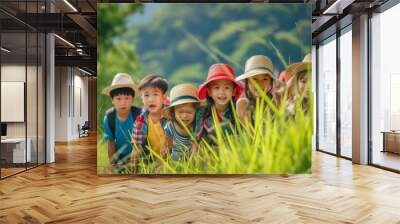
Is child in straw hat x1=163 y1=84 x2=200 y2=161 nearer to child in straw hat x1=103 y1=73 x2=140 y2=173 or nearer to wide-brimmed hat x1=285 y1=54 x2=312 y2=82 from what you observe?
child in straw hat x1=103 y1=73 x2=140 y2=173

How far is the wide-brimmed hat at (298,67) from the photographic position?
20.1ft

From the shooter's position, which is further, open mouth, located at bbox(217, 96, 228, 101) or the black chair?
the black chair

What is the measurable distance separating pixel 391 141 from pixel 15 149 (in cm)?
676

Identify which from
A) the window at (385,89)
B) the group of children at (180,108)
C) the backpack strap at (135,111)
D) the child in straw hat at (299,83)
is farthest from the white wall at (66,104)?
the window at (385,89)

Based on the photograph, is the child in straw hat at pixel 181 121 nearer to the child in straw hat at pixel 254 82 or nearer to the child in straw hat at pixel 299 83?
the child in straw hat at pixel 254 82

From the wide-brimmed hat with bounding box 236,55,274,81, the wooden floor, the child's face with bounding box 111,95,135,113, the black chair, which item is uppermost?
the wide-brimmed hat with bounding box 236,55,274,81

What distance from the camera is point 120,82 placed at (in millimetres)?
6117

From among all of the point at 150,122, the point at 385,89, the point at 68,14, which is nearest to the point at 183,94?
the point at 150,122

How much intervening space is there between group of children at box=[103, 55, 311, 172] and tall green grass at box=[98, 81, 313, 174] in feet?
0.47

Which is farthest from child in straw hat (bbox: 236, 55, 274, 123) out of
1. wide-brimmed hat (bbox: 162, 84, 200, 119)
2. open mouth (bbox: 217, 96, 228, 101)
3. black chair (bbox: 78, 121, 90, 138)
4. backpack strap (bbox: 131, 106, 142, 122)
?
black chair (bbox: 78, 121, 90, 138)

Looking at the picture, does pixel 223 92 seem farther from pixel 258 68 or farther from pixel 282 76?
pixel 282 76

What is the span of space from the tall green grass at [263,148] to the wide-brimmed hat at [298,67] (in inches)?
15.1

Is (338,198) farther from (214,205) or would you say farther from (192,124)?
(192,124)

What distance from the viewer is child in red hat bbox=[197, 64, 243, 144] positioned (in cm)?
612
